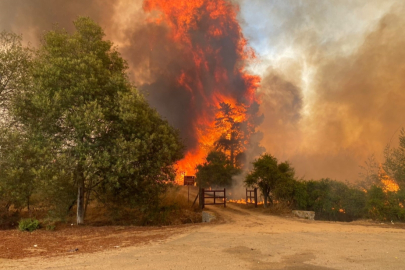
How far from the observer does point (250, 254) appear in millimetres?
8938

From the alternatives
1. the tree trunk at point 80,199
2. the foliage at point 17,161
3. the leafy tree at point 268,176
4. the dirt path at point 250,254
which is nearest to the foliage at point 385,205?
the dirt path at point 250,254

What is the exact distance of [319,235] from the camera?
1228 cm

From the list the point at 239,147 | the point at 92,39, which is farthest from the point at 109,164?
the point at 239,147

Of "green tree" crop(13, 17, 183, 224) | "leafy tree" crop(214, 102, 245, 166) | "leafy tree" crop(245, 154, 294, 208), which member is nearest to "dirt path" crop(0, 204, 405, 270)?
"green tree" crop(13, 17, 183, 224)

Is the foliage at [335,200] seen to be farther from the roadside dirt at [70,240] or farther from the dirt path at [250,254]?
the roadside dirt at [70,240]

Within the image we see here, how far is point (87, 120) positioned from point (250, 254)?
9725mm

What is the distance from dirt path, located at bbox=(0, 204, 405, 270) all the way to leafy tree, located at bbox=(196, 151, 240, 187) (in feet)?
115

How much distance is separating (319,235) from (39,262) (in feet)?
34.9

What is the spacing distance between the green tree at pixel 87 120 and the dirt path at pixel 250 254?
5.29 metres

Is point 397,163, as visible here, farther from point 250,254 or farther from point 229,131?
point 229,131

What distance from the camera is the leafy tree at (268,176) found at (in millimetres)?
24875

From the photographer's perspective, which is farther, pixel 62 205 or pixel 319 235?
pixel 62 205

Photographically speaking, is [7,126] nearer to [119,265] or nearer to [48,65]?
[48,65]

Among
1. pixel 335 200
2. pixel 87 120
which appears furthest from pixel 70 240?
pixel 335 200
